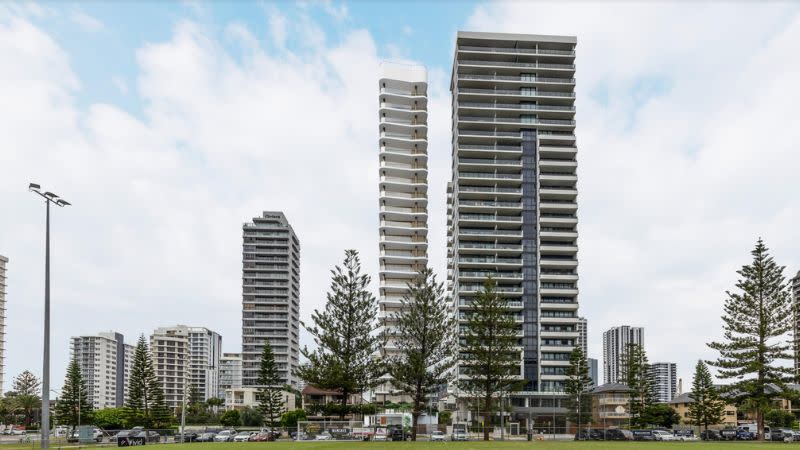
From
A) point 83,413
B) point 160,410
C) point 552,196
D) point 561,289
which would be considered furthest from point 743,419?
point 83,413

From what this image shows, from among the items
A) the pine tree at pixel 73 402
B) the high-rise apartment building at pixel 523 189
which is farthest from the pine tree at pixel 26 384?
the high-rise apartment building at pixel 523 189

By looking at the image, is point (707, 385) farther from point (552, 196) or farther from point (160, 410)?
point (160, 410)

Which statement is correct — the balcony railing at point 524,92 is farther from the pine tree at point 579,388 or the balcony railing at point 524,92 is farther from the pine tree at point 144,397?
the pine tree at point 144,397

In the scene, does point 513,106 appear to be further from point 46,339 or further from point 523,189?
point 46,339

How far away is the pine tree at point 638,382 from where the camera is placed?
7769 centimetres

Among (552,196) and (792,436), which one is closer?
(792,436)

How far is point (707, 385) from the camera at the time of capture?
8412 centimetres

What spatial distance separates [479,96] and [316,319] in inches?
2132

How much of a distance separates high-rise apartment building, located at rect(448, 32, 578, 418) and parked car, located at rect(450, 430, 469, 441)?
3400 centimetres

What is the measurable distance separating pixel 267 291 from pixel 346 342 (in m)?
103

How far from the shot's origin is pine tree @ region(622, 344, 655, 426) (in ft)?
255

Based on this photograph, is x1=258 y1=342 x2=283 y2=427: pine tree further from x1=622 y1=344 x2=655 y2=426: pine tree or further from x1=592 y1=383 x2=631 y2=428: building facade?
x1=622 y1=344 x2=655 y2=426: pine tree

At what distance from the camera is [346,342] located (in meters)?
58.6

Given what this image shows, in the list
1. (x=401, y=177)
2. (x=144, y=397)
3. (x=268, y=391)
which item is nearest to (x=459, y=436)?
(x=268, y=391)
